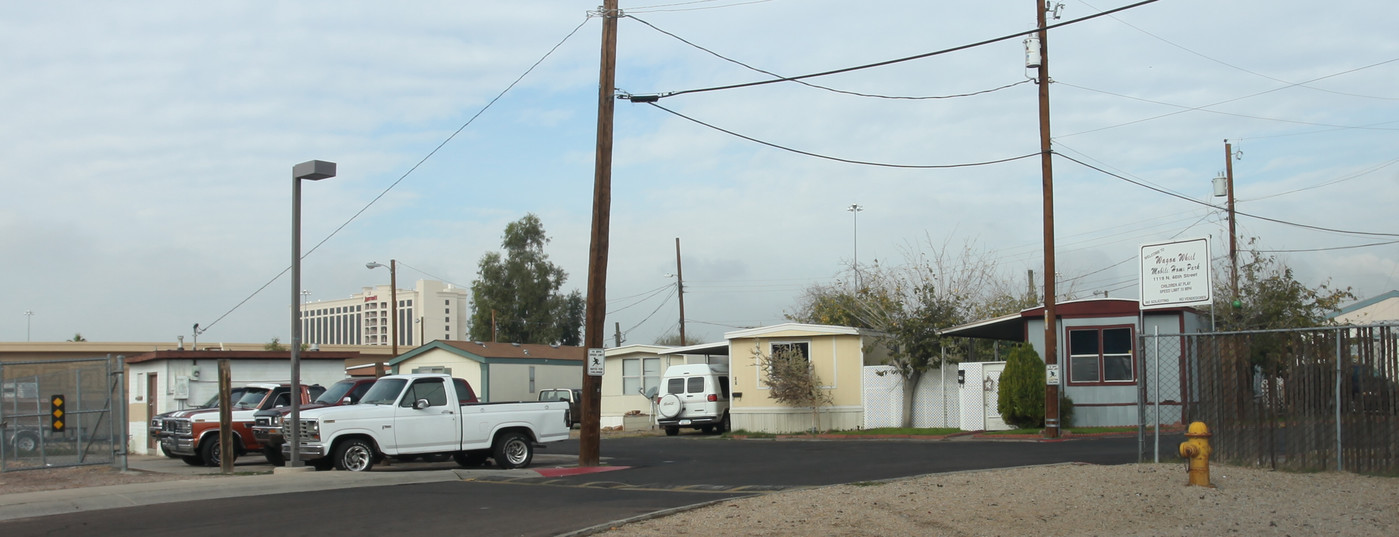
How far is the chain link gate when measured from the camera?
18594 mm

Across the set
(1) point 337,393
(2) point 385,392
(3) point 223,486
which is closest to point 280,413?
(1) point 337,393

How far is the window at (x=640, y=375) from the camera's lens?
39.7 metres

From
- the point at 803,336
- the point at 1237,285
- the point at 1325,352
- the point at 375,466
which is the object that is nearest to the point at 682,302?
the point at 803,336

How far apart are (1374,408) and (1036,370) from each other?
13604 millimetres

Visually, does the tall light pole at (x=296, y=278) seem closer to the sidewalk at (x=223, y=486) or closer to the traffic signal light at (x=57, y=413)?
the sidewalk at (x=223, y=486)

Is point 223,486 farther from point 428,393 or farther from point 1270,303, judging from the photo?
point 1270,303

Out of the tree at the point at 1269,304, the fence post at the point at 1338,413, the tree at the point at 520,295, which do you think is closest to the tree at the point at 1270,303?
the tree at the point at 1269,304

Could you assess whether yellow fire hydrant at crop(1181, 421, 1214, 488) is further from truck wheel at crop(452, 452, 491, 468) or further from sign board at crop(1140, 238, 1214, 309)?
truck wheel at crop(452, 452, 491, 468)

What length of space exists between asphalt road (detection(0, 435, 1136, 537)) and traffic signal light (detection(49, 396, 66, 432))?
5.73 metres

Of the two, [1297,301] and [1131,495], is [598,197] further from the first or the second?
[1297,301]

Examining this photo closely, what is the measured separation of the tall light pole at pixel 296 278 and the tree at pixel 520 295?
1825 inches

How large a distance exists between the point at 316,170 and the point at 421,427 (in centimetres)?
449

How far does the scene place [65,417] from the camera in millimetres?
19109

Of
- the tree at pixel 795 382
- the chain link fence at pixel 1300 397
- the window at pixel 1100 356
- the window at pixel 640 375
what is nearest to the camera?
the chain link fence at pixel 1300 397
